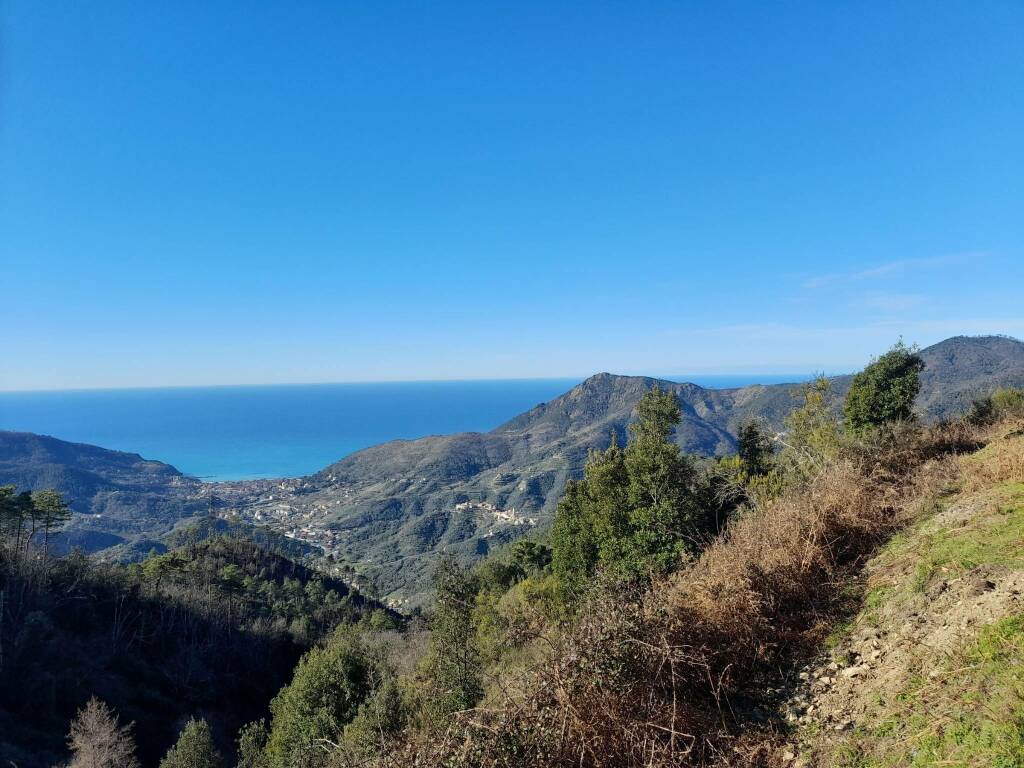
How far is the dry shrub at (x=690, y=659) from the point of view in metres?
3.11

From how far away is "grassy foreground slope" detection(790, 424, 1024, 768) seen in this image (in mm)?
2691

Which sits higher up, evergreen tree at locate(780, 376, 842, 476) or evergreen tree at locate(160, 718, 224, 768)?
evergreen tree at locate(780, 376, 842, 476)

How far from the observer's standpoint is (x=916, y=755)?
270 centimetres

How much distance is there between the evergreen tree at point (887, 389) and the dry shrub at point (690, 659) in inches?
532

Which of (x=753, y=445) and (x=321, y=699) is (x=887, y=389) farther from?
(x=321, y=699)

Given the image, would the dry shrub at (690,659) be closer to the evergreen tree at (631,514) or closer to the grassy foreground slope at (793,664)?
the grassy foreground slope at (793,664)

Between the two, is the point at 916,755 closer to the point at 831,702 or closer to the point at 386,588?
the point at 831,702

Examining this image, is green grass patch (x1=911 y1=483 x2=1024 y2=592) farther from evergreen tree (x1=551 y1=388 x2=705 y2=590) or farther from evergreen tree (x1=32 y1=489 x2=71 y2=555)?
evergreen tree (x1=32 y1=489 x2=71 y2=555)

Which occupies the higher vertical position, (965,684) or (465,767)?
(965,684)

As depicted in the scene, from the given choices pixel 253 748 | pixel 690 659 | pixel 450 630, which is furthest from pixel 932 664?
pixel 253 748

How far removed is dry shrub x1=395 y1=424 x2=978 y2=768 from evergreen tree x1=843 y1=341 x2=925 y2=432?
13.5 metres

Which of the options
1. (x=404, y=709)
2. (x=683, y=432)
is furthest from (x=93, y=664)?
(x=683, y=432)

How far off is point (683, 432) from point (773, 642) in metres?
154

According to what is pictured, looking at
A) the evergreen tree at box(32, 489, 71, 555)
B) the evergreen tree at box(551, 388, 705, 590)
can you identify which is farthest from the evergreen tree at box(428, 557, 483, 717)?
the evergreen tree at box(32, 489, 71, 555)
